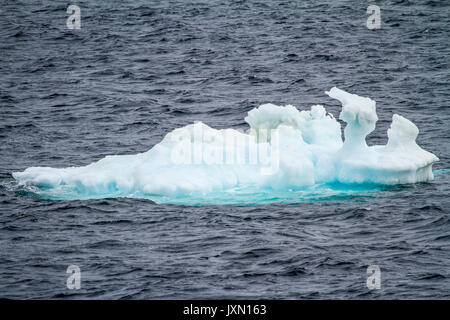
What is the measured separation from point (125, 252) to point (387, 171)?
6.96m

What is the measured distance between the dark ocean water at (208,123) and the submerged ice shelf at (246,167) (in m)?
0.60

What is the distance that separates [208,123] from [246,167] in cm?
678

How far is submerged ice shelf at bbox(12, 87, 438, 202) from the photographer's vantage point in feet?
65.5

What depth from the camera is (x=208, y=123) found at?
89.2ft

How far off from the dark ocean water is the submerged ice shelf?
601 millimetres

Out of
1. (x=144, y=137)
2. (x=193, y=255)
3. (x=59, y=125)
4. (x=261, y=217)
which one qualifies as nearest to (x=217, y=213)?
(x=261, y=217)

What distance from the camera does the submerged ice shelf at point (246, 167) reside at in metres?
20.0

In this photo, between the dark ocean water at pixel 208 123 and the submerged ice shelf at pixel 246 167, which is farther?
the submerged ice shelf at pixel 246 167

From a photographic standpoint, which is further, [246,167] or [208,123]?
[208,123]

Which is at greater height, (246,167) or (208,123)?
(208,123)

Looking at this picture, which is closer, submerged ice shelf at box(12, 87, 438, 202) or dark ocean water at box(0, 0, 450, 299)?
dark ocean water at box(0, 0, 450, 299)

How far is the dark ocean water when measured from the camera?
1534 centimetres

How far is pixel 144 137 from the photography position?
84.9ft

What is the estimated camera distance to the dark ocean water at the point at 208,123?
1534 cm
